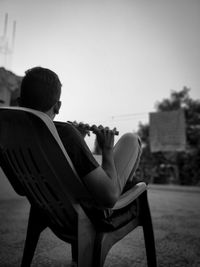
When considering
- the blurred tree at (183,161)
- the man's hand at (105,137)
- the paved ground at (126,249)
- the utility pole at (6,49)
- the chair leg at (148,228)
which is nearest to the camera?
the man's hand at (105,137)

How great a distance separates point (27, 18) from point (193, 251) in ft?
26.5

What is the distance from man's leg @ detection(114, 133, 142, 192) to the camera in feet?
3.11

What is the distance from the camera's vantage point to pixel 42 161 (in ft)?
2.72

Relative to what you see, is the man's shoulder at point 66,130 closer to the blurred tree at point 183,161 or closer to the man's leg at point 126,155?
the man's leg at point 126,155

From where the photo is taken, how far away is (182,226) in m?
2.85

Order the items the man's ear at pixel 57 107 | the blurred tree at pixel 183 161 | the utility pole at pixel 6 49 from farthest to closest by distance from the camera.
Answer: the blurred tree at pixel 183 161
the utility pole at pixel 6 49
the man's ear at pixel 57 107

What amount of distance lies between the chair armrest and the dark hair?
519 millimetres

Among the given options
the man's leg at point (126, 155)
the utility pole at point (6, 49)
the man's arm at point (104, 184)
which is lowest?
the man's arm at point (104, 184)

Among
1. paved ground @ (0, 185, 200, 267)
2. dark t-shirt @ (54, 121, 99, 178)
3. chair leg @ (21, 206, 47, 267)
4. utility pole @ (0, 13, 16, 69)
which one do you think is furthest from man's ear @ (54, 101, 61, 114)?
utility pole @ (0, 13, 16, 69)

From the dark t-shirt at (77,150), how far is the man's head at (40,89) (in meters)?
0.13

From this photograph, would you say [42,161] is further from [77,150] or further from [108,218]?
[108,218]

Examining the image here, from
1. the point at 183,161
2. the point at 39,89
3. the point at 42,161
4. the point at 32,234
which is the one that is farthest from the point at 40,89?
the point at 183,161

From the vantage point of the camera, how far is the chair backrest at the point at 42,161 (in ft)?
2.56

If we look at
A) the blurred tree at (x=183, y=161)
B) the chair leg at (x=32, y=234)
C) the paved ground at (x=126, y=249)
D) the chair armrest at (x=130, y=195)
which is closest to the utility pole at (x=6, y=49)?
the paved ground at (x=126, y=249)
